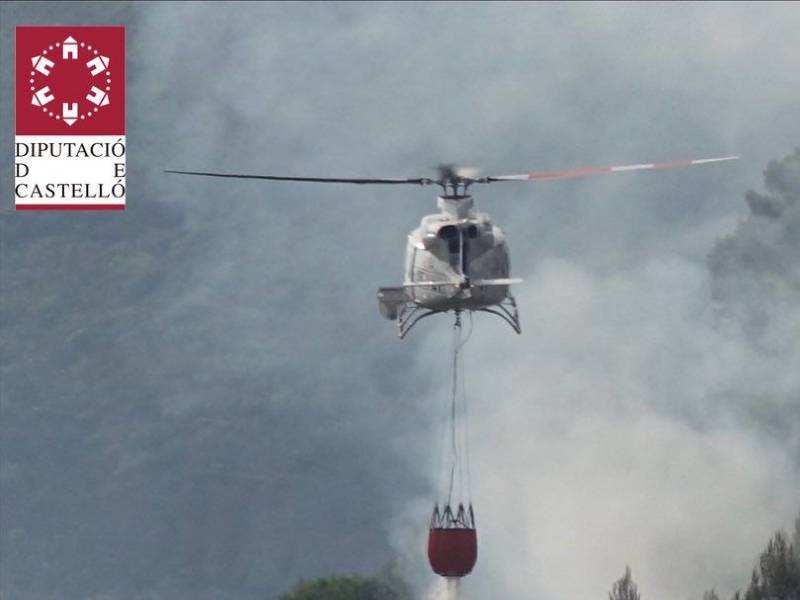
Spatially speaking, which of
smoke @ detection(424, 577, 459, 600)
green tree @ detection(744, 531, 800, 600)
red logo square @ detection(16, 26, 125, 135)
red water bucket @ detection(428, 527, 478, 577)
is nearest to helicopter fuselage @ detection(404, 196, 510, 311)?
red water bucket @ detection(428, 527, 478, 577)

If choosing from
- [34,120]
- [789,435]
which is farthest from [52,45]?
[789,435]

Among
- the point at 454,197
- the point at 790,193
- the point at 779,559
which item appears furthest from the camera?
the point at 790,193

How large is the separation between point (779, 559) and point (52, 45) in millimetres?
50870

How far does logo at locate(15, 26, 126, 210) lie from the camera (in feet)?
584

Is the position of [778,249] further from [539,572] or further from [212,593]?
[212,593]

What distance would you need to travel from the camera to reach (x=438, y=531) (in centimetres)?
15275

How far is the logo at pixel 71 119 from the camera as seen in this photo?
178 metres

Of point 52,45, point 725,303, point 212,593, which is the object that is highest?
point 52,45

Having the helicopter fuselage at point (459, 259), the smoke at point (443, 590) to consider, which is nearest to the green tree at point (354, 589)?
the smoke at point (443, 590)

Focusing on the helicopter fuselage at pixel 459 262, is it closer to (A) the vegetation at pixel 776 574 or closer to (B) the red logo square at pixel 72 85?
(A) the vegetation at pixel 776 574

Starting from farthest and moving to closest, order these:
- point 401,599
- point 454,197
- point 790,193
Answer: point 790,193
point 401,599
point 454,197

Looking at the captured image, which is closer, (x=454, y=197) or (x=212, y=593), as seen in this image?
(x=454, y=197)

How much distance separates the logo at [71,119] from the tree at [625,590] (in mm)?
33266

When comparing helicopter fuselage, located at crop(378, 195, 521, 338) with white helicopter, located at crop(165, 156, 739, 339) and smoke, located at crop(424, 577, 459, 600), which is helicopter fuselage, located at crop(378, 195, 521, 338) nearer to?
white helicopter, located at crop(165, 156, 739, 339)
